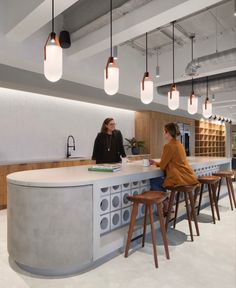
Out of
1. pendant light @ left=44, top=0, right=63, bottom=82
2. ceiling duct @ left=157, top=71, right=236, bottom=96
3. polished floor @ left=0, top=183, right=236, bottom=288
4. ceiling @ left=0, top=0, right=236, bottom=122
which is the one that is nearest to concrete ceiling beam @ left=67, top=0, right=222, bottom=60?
ceiling @ left=0, top=0, right=236, bottom=122

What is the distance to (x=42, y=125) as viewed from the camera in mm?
5625

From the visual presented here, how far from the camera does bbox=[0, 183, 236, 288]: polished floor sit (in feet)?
7.00

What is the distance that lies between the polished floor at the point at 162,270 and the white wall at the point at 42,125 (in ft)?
8.02

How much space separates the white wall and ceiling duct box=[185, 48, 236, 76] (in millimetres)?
→ 2939

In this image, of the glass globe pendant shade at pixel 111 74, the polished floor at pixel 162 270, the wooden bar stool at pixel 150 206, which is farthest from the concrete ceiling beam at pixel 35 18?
the polished floor at pixel 162 270

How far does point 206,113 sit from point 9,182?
4.77m

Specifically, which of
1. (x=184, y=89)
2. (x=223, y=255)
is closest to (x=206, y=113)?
(x=184, y=89)

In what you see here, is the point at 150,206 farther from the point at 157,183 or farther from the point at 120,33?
the point at 120,33

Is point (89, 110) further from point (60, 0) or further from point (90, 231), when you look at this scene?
point (90, 231)

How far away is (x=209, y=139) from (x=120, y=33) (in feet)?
34.3

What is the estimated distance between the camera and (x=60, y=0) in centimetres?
266

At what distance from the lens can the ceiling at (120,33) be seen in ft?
10.0

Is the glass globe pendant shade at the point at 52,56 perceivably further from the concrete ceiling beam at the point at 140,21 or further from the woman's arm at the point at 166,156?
the woman's arm at the point at 166,156

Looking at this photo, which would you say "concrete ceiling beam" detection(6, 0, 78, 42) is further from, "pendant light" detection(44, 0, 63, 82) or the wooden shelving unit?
the wooden shelving unit
